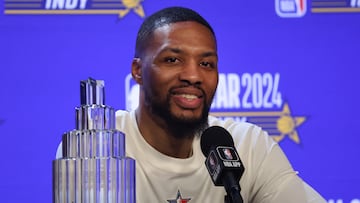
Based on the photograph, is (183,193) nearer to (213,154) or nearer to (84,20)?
(213,154)

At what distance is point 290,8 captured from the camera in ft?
7.44

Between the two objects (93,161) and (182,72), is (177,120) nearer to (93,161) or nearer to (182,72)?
(182,72)

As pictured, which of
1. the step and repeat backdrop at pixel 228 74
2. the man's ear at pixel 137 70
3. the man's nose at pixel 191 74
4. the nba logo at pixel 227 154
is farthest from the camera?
the step and repeat backdrop at pixel 228 74

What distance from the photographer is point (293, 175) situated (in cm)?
164

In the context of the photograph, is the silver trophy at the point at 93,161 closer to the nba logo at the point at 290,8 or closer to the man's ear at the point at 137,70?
the man's ear at the point at 137,70

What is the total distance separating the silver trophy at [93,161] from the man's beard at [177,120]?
0.63 metres

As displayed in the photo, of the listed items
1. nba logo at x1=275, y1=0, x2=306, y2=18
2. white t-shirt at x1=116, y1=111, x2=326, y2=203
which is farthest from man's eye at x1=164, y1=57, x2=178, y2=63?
nba logo at x1=275, y1=0, x2=306, y2=18

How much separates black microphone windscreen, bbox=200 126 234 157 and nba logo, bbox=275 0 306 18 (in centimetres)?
117

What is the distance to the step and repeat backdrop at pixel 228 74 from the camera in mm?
2184

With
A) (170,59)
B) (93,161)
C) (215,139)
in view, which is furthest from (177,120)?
(93,161)

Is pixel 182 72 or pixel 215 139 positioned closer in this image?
pixel 215 139

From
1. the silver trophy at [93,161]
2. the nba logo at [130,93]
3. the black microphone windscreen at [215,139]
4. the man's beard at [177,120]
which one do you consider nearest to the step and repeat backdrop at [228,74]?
the nba logo at [130,93]

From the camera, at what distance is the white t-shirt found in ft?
5.18

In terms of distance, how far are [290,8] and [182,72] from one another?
855mm
